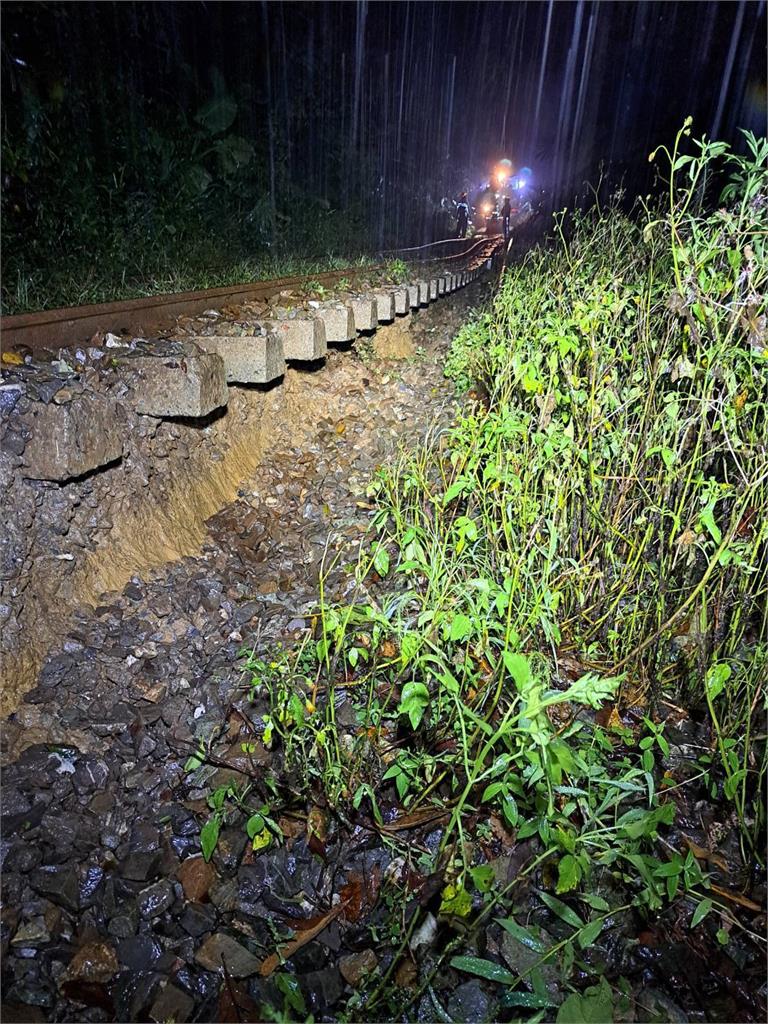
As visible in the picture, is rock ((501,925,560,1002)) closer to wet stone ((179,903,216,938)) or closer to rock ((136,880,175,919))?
wet stone ((179,903,216,938))

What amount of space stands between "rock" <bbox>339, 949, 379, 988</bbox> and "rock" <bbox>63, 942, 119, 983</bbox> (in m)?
0.54

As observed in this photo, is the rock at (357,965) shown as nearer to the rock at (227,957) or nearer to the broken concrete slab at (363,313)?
the rock at (227,957)

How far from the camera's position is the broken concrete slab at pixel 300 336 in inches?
151

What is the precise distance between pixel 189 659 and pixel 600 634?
1.61m

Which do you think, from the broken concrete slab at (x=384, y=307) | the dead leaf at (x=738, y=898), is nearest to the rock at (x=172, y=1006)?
the dead leaf at (x=738, y=898)

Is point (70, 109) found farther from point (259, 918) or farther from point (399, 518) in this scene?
point (259, 918)

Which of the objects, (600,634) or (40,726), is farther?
(600,634)

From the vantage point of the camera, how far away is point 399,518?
250cm

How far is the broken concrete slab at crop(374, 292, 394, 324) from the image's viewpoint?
5738mm

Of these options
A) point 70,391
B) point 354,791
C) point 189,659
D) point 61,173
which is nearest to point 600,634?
point 354,791

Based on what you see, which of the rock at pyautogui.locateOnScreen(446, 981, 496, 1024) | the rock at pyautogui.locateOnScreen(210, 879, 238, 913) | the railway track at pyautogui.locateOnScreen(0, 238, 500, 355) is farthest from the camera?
the railway track at pyautogui.locateOnScreen(0, 238, 500, 355)

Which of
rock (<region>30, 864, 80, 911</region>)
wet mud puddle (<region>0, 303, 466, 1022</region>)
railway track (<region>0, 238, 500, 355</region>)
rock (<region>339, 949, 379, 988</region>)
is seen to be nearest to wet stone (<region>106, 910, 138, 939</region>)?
wet mud puddle (<region>0, 303, 466, 1022</region>)

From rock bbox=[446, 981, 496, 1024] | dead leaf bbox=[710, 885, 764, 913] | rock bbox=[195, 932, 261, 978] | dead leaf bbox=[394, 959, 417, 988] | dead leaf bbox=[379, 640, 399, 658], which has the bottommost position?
rock bbox=[195, 932, 261, 978]

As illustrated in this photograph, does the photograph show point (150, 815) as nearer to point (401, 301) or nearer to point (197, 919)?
point (197, 919)
